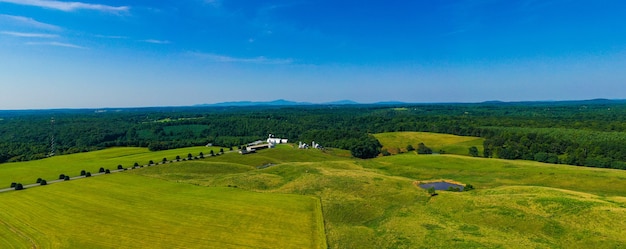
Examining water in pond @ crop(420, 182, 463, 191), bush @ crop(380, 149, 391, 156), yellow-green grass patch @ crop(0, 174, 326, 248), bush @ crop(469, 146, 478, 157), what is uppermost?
yellow-green grass patch @ crop(0, 174, 326, 248)

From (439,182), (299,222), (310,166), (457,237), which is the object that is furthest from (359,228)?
(310,166)

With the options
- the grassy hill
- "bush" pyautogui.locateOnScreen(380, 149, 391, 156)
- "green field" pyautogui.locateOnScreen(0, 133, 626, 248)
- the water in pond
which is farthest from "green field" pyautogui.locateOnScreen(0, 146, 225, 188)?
the water in pond

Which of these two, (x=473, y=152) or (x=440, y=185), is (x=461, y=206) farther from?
(x=473, y=152)

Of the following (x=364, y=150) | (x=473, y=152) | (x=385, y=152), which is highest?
(x=364, y=150)

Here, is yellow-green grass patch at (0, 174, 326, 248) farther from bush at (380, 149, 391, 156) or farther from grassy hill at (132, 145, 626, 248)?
bush at (380, 149, 391, 156)

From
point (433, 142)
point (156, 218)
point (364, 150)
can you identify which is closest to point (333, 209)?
point (156, 218)

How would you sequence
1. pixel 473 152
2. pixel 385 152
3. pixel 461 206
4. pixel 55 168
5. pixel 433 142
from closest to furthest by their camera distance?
pixel 461 206
pixel 55 168
pixel 473 152
pixel 385 152
pixel 433 142

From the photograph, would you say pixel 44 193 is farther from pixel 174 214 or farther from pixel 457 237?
pixel 457 237
